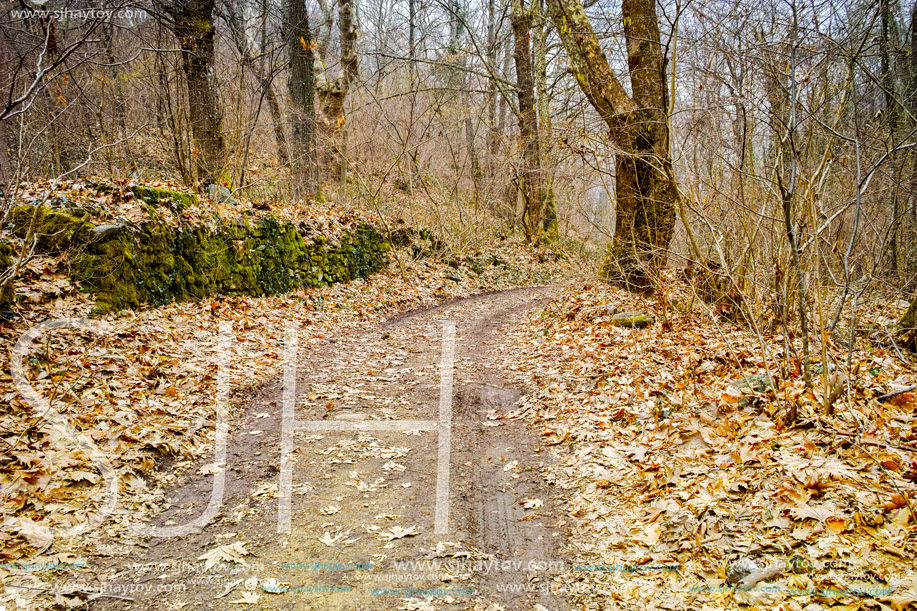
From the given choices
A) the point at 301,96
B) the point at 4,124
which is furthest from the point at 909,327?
the point at 4,124

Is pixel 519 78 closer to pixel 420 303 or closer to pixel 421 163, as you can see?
pixel 421 163

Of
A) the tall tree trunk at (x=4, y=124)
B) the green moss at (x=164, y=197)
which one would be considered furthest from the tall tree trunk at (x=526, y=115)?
the tall tree trunk at (x=4, y=124)

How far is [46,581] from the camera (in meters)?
3.07

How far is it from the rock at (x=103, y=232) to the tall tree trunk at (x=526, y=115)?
11330 millimetres

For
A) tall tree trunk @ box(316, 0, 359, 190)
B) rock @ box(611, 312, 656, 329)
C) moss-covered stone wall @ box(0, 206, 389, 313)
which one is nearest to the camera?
moss-covered stone wall @ box(0, 206, 389, 313)

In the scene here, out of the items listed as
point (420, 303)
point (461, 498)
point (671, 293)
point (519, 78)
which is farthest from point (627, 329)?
point (519, 78)

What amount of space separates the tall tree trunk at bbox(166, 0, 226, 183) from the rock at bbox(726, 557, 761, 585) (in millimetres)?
10347

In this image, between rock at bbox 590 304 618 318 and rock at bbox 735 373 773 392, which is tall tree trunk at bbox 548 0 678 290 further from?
rock at bbox 735 373 773 392

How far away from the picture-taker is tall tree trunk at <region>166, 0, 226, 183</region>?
1005 centimetres

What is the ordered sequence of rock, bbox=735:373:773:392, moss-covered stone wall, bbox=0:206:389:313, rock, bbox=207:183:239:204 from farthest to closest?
rock, bbox=207:183:239:204 < moss-covered stone wall, bbox=0:206:389:313 < rock, bbox=735:373:773:392

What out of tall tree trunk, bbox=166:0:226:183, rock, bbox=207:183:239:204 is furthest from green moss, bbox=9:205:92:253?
tall tree trunk, bbox=166:0:226:183

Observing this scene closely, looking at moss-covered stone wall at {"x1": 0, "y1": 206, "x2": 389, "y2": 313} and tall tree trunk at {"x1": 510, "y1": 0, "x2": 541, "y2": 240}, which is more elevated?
tall tree trunk at {"x1": 510, "y1": 0, "x2": 541, "y2": 240}

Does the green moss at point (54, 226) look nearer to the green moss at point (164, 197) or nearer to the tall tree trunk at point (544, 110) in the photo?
the green moss at point (164, 197)

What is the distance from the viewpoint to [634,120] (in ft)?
27.5
